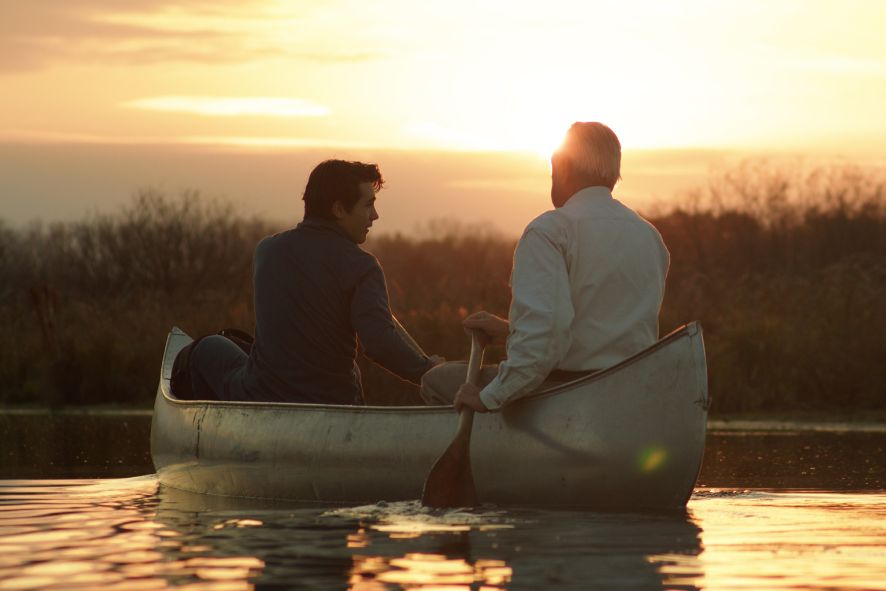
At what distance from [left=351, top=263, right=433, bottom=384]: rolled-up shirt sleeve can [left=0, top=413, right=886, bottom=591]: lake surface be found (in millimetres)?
662

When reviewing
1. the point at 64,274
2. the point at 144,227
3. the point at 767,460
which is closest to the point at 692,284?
the point at 767,460

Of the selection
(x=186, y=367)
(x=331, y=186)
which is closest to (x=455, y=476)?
(x=331, y=186)

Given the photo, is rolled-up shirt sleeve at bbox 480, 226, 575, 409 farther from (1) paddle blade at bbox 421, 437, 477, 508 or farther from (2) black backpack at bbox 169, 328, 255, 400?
(2) black backpack at bbox 169, 328, 255, 400

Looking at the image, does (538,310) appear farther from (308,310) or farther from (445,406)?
(308,310)

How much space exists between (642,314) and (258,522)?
5.51 feet

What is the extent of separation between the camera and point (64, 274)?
30.7 metres

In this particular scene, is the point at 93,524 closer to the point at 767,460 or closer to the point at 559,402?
the point at 559,402

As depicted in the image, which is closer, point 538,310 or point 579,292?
point 538,310

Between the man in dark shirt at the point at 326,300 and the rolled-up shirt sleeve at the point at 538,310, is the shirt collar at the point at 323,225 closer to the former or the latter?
the man in dark shirt at the point at 326,300

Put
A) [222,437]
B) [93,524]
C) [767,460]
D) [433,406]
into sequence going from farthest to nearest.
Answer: [767,460] → [222,437] → [433,406] → [93,524]

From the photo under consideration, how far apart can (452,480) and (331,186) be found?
1.50 meters

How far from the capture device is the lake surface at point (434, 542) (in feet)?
17.7

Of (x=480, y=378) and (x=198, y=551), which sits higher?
(x=480, y=378)

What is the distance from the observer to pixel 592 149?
22.5 ft
